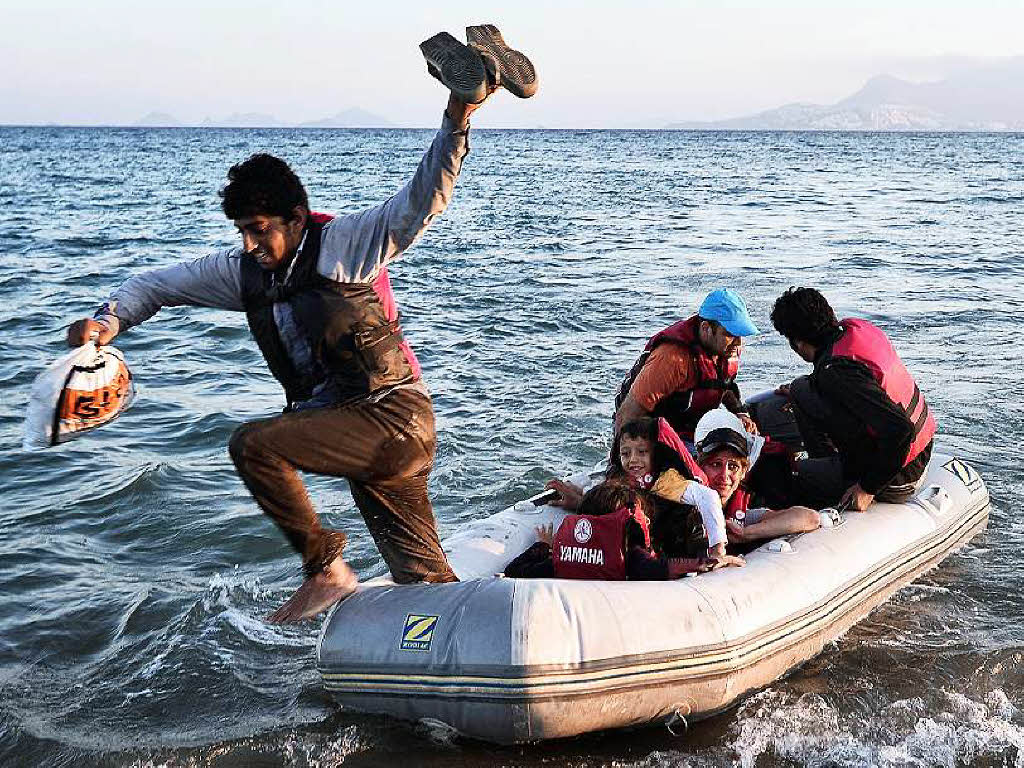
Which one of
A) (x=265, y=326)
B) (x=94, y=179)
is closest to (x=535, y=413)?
(x=265, y=326)

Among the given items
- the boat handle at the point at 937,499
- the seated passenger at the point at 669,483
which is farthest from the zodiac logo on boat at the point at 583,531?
the boat handle at the point at 937,499

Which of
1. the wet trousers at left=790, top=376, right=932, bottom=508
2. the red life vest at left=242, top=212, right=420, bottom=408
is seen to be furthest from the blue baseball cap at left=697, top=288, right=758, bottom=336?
the red life vest at left=242, top=212, right=420, bottom=408

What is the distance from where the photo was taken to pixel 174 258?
18.9 metres

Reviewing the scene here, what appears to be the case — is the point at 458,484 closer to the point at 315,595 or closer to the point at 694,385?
the point at 694,385

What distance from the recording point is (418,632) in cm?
454

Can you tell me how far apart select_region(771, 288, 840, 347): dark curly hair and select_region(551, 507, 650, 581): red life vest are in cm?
133

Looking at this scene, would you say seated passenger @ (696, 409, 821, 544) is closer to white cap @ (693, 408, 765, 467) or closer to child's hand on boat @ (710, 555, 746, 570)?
white cap @ (693, 408, 765, 467)

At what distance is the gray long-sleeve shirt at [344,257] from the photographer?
3746 mm

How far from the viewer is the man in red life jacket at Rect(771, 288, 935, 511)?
18.3ft

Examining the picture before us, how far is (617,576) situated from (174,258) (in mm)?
15380

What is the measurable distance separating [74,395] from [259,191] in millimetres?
988

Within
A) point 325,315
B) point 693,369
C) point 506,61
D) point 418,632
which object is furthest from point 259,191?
point 693,369

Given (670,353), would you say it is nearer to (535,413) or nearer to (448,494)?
(448,494)

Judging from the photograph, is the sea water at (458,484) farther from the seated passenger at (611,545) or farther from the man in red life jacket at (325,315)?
the man in red life jacket at (325,315)
